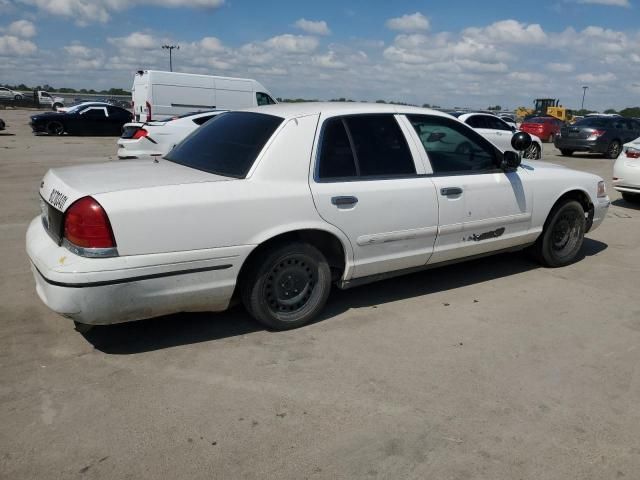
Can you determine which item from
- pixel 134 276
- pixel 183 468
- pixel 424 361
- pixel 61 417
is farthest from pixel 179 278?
pixel 424 361

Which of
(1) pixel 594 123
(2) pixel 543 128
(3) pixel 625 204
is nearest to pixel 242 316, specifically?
(3) pixel 625 204

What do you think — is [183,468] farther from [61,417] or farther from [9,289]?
[9,289]

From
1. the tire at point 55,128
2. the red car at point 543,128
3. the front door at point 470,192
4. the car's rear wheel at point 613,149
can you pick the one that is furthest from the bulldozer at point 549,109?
the front door at point 470,192

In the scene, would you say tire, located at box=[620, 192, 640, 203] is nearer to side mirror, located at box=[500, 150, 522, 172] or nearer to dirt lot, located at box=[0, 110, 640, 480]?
dirt lot, located at box=[0, 110, 640, 480]

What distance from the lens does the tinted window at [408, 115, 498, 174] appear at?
4.59 metres

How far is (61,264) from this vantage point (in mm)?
3244

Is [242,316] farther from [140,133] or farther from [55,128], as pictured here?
[55,128]

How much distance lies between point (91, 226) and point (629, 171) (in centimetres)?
851

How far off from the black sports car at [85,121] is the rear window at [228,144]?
1942cm

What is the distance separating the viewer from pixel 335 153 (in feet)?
13.4

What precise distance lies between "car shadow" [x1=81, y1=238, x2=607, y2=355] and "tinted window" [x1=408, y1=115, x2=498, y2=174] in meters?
1.09

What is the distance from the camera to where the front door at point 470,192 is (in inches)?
180

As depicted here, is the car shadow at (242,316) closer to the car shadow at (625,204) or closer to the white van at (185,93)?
the car shadow at (625,204)

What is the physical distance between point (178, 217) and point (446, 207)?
7.21ft
